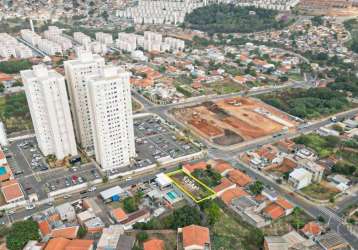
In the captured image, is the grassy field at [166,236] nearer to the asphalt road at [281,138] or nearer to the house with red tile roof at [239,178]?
the house with red tile roof at [239,178]

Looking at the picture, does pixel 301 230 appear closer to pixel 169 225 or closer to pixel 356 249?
pixel 356 249

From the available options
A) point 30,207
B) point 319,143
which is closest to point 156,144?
point 30,207

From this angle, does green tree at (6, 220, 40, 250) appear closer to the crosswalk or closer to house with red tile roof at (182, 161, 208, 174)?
house with red tile roof at (182, 161, 208, 174)

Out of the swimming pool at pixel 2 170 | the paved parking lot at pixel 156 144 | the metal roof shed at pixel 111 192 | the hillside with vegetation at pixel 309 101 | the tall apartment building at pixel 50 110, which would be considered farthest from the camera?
the hillside with vegetation at pixel 309 101

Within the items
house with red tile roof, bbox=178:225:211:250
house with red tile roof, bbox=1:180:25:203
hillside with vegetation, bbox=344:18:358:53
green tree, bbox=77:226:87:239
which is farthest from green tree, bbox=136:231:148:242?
hillside with vegetation, bbox=344:18:358:53

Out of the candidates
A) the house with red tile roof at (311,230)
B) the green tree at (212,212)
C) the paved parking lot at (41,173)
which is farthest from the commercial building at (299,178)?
the paved parking lot at (41,173)
